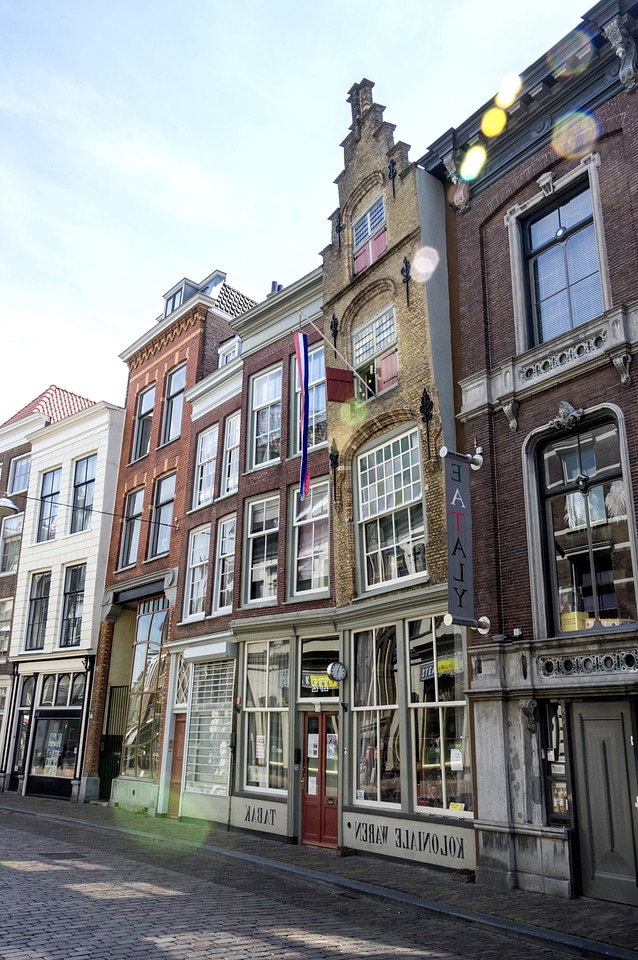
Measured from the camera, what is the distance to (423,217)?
14156mm

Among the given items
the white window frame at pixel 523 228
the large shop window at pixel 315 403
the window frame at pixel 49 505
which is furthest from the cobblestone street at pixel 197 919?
the window frame at pixel 49 505

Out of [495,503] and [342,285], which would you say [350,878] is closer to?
[495,503]

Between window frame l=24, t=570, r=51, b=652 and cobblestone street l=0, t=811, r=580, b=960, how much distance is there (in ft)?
52.8

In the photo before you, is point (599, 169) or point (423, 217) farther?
point (423, 217)

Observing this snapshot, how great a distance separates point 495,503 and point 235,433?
34.7 feet

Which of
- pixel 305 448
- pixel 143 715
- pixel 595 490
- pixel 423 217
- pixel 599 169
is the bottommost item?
pixel 143 715

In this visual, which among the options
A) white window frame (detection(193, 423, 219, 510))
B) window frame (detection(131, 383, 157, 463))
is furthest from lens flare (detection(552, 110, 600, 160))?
window frame (detection(131, 383, 157, 463))

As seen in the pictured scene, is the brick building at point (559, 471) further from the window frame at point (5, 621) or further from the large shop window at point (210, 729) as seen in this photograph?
the window frame at point (5, 621)

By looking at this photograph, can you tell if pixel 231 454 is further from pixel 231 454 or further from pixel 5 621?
pixel 5 621

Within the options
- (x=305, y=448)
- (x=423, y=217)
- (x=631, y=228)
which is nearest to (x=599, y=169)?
(x=631, y=228)

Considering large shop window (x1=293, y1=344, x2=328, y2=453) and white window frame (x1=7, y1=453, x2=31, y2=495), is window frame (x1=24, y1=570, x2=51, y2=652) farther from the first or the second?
large shop window (x1=293, y1=344, x2=328, y2=453)

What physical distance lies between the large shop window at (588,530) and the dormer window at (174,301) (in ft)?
62.2

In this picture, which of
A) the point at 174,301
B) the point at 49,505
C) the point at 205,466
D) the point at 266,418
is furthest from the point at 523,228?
the point at 49,505

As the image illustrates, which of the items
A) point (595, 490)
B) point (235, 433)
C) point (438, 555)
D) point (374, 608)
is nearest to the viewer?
point (595, 490)
